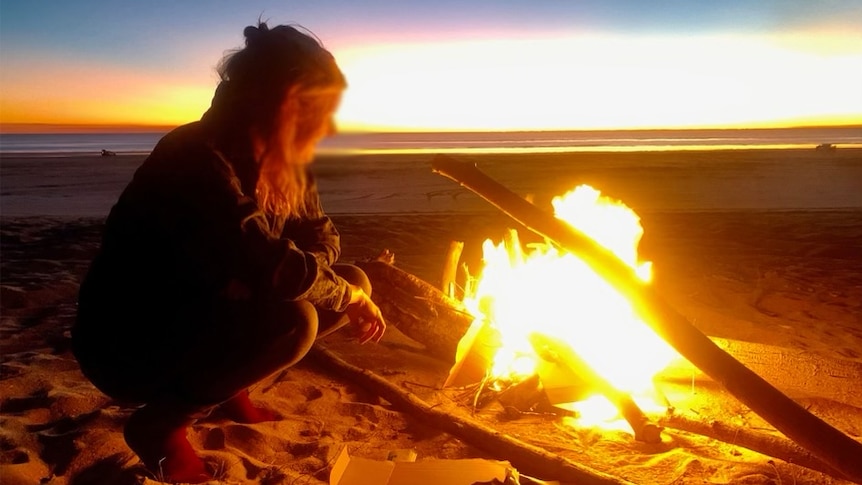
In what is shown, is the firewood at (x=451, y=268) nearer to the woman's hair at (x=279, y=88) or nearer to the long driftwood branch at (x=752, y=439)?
the long driftwood branch at (x=752, y=439)

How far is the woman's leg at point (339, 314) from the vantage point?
120 inches

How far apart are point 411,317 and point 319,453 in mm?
1345

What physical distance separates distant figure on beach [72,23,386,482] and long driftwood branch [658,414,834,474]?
5.69 ft

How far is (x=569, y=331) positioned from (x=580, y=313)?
0.13 metres

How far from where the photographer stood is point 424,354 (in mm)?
4258

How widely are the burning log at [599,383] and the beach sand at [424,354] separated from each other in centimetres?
9

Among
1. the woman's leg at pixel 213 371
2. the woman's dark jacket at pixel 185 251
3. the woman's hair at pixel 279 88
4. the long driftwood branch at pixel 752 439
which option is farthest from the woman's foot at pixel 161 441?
the long driftwood branch at pixel 752 439

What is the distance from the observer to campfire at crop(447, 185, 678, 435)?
11.0 ft

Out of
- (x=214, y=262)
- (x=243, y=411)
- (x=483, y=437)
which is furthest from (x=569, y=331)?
(x=214, y=262)

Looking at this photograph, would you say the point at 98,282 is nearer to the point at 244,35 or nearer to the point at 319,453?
the point at 244,35

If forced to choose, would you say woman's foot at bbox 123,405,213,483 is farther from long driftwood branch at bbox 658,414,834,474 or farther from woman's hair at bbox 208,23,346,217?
long driftwood branch at bbox 658,414,834,474

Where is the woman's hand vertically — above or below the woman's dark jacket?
below

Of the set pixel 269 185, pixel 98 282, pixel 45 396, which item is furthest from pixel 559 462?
pixel 45 396

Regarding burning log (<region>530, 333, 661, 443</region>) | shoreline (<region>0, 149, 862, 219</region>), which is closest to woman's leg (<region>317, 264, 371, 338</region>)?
burning log (<region>530, 333, 661, 443</region>)
